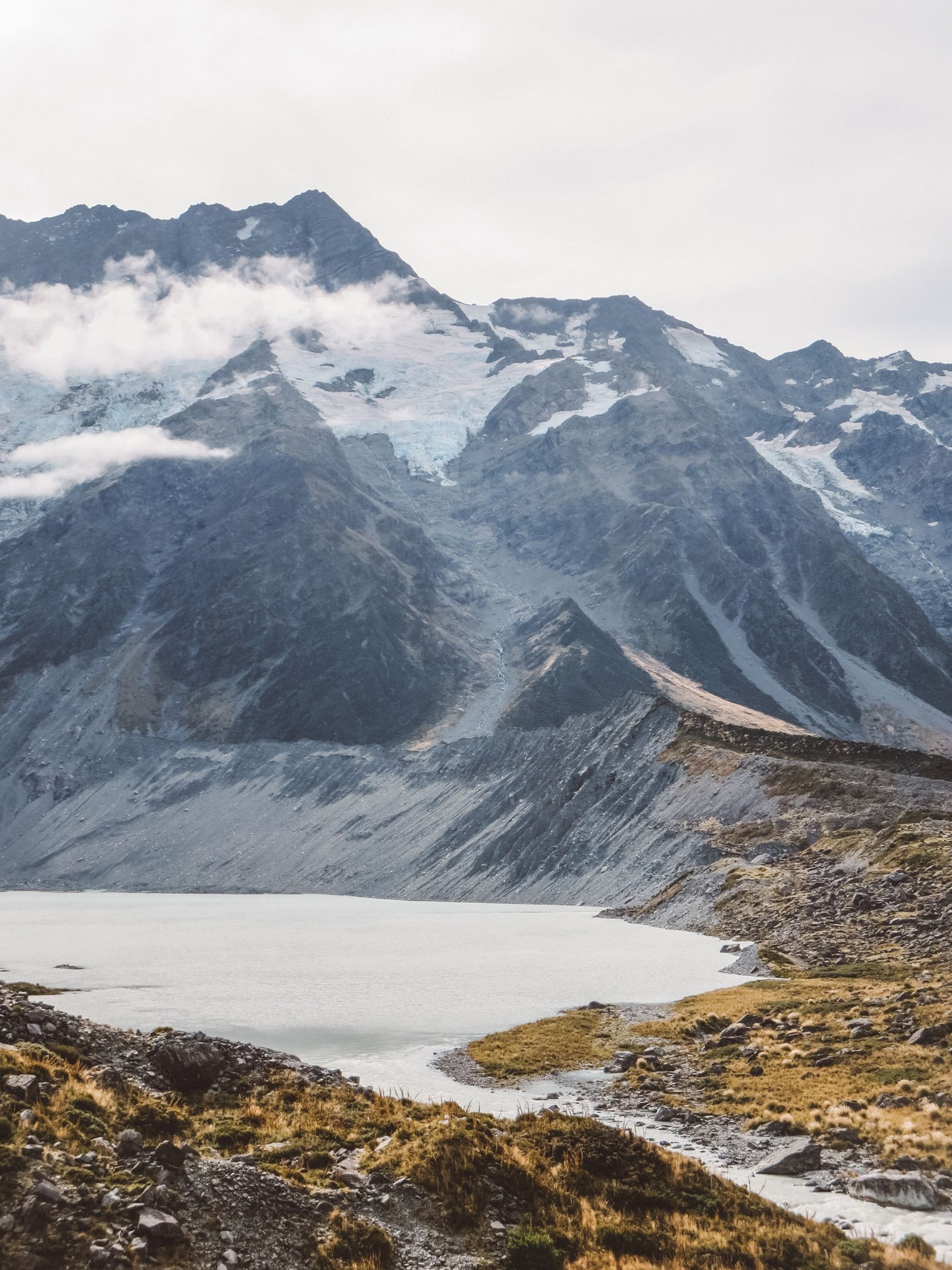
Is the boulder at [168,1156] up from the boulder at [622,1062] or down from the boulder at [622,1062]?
up

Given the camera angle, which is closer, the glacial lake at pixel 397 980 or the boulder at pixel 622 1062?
the glacial lake at pixel 397 980

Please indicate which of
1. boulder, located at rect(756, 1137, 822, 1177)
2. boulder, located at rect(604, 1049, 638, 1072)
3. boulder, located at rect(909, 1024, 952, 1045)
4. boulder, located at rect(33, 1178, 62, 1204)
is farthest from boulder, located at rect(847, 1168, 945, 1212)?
boulder, located at rect(33, 1178, 62, 1204)

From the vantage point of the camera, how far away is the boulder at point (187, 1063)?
27922mm

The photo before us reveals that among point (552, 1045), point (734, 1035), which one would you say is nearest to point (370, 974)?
point (552, 1045)

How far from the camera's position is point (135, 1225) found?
17.6 m

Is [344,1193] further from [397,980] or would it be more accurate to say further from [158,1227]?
[397,980]

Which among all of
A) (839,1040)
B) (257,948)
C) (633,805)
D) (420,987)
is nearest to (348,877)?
(633,805)

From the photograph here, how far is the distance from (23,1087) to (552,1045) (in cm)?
2811

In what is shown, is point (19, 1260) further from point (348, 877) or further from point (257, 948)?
point (348, 877)

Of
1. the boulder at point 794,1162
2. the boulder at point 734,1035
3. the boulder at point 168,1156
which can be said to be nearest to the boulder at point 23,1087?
the boulder at point 168,1156

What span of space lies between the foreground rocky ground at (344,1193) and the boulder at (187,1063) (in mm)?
1655

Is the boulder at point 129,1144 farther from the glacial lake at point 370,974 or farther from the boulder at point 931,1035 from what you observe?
the boulder at point 931,1035

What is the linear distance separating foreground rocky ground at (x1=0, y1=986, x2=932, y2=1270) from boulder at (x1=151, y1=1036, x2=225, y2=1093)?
5.43ft

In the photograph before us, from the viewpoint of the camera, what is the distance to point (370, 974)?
240ft
